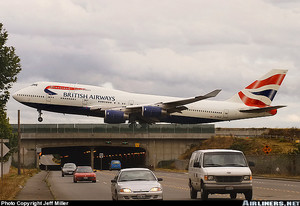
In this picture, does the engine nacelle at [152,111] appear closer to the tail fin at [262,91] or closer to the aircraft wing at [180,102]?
the aircraft wing at [180,102]

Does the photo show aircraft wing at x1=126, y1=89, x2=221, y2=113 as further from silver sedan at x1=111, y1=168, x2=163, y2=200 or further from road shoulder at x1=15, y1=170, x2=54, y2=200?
silver sedan at x1=111, y1=168, x2=163, y2=200

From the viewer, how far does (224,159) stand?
22516 millimetres

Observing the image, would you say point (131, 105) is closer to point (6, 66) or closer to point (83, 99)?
point (83, 99)

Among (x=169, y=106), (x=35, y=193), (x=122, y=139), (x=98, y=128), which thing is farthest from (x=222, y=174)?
(x=98, y=128)

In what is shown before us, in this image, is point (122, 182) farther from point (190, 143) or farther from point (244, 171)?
point (190, 143)

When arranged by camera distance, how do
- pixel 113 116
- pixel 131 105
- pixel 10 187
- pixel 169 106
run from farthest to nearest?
pixel 131 105, pixel 169 106, pixel 113 116, pixel 10 187

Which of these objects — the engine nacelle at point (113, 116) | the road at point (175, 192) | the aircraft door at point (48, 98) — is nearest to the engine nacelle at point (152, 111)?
the engine nacelle at point (113, 116)

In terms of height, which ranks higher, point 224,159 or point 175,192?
point 224,159

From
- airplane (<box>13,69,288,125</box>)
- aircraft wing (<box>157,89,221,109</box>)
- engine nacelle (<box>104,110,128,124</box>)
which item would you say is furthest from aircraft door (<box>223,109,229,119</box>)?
engine nacelle (<box>104,110,128,124</box>)

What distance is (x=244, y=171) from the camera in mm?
21438

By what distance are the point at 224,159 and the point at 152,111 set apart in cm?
3636

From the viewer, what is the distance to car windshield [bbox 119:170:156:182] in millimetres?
20802

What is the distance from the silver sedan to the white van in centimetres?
212

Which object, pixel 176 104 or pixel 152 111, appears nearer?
pixel 152 111
